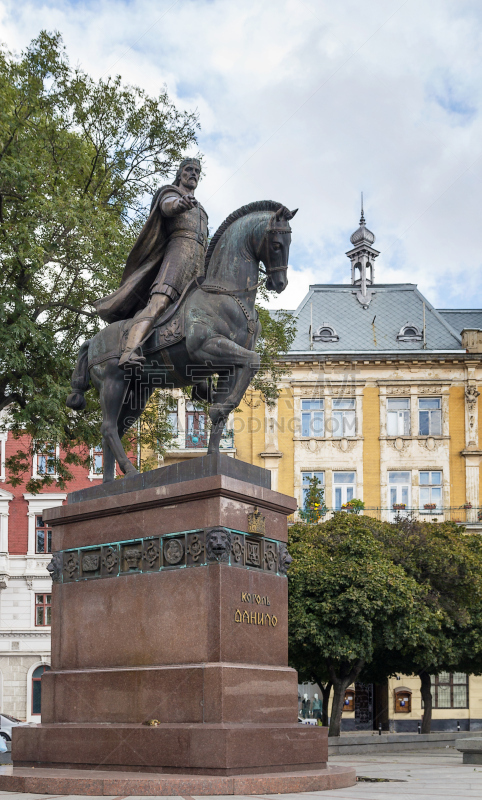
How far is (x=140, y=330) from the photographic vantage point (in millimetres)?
9984

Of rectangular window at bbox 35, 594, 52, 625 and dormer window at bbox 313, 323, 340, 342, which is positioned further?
dormer window at bbox 313, 323, 340, 342

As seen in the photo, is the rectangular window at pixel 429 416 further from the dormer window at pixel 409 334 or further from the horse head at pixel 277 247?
the horse head at pixel 277 247

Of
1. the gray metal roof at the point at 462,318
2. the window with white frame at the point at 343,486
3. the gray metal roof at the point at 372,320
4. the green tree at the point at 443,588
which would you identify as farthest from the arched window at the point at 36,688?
the gray metal roof at the point at 462,318

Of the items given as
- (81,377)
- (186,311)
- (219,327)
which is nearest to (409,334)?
(81,377)

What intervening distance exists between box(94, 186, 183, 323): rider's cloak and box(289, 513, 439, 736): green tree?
58.0 feet

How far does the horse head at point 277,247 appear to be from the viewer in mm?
9836

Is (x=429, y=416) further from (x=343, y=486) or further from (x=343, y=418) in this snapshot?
(x=343, y=486)

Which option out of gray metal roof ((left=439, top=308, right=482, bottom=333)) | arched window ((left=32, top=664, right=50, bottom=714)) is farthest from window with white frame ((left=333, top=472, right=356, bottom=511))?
arched window ((left=32, top=664, right=50, bottom=714))

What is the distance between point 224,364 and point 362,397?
121 ft

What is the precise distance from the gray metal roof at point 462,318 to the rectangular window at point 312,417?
8.72 meters

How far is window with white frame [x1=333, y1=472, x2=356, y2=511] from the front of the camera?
45.3 meters

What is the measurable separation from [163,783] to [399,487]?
38.9 metres

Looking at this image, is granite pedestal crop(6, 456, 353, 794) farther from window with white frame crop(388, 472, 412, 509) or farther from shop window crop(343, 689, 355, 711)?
shop window crop(343, 689, 355, 711)

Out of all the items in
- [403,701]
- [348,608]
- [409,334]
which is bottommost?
[403,701]
